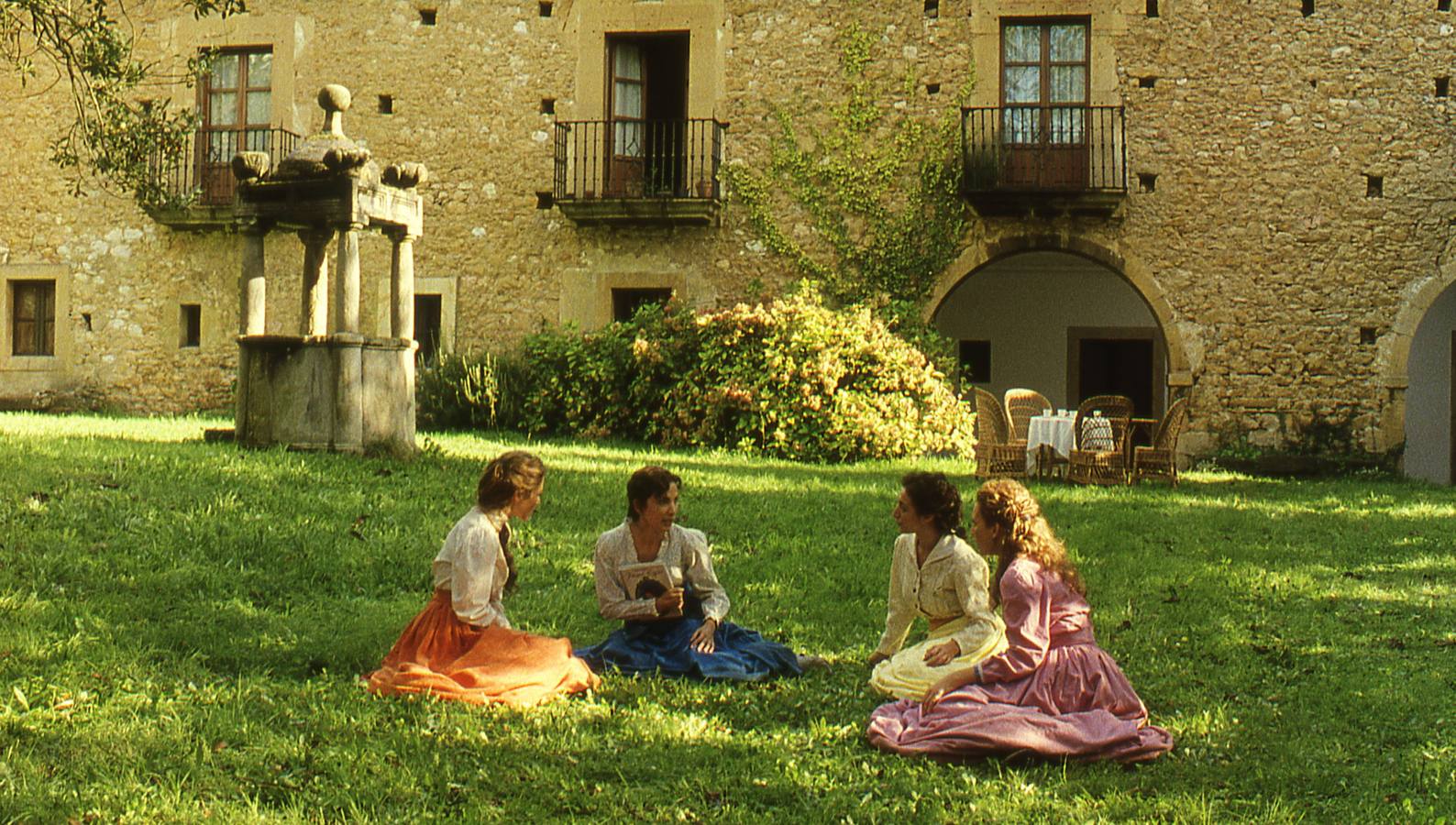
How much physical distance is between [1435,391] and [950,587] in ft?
47.7

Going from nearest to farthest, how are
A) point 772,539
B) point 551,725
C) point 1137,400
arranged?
point 551,725 < point 772,539 < point 1137,400

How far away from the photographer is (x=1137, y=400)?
19.5 m

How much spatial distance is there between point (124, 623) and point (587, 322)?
1048 cm

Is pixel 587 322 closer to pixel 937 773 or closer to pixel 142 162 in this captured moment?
pixel 142 162

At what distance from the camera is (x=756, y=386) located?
13.1 meters

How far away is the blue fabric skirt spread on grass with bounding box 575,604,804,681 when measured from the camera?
4.82 metres

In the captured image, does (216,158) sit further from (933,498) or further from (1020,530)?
(1020,530)

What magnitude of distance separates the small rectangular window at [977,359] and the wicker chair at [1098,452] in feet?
25.8

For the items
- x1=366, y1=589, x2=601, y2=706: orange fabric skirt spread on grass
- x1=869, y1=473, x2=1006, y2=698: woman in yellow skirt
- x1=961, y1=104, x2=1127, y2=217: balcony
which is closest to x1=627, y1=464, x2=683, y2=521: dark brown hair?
x1=366, y1=589, x2=601, y2=706: orange fabric skirt spread on grass

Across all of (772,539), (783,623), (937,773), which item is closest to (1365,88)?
(772,539)

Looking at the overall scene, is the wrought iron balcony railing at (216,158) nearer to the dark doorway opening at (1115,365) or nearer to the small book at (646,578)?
the dark doorway opening at (1115,365)

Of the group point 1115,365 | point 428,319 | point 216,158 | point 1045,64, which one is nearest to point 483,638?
point 428,319

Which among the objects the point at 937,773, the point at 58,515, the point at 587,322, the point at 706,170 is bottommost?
the point at 937,773

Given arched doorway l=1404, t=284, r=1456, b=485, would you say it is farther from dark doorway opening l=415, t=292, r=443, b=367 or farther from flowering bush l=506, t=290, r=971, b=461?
dark doorway opening l=415, t=292, r=443, b=367
